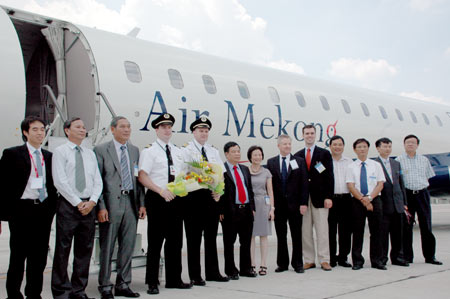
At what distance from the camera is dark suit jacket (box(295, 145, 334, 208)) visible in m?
7.23

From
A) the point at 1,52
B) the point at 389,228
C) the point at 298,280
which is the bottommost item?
the point at 298,280

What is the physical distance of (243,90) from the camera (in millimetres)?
11273

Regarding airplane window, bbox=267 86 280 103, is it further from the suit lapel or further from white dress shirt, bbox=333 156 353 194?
the suit lapel

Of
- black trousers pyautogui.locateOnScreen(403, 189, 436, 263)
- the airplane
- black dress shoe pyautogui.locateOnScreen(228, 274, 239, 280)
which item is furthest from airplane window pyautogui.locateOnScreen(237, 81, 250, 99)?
black dress shoe pyautogui.locateOnScreen(228, 274, 239, 280)

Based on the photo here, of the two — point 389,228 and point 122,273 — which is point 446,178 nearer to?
point 389,228

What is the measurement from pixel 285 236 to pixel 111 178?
2.71 m

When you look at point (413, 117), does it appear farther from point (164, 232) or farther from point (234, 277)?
point (164, 232)

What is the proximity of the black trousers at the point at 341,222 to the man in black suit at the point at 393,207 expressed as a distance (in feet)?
1.59

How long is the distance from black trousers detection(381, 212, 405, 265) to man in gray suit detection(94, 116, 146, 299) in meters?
3.60

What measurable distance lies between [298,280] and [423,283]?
146cm

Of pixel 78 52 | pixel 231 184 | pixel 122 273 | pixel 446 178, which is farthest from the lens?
pixel 446 178

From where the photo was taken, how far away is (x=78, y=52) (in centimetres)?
889

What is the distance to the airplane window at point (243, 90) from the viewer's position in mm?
11202

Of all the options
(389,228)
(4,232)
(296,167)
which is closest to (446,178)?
(389,228)
